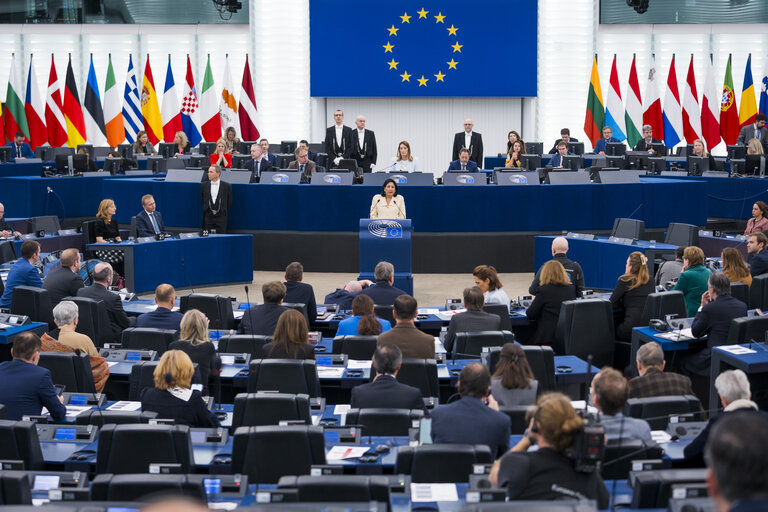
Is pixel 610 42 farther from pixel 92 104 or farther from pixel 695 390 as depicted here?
pixel 695 390

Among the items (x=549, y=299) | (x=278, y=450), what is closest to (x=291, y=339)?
(x=278, y=450)

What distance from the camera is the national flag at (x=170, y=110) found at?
23984mm

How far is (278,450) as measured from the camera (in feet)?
17.9

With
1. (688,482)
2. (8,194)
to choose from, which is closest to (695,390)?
(688,482)

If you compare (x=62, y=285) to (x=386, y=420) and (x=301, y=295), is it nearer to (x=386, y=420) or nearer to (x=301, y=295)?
(x=301, y=295)

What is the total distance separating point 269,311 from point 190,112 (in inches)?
647

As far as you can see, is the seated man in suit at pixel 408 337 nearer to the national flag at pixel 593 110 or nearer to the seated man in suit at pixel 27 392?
the seated man in suit at pixel 27 392

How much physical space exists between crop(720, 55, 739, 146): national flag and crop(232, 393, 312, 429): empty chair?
62.4 feet

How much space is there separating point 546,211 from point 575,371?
26.7 ft

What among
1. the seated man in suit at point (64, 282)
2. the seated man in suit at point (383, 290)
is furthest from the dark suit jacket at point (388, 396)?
the seated man in suit at point (64, 282)

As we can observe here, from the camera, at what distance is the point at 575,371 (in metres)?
7.83

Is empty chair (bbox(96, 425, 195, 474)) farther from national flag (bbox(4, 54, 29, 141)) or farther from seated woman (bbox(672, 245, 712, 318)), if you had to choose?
Answer: national flag (bbox(4, 54, 29, 141))

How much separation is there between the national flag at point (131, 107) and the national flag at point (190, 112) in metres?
1.11

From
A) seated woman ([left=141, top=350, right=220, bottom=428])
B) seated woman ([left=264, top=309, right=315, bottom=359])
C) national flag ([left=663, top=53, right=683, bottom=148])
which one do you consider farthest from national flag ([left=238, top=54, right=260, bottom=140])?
seated woman ([left=141, top=350, right=220, bottom=428])
